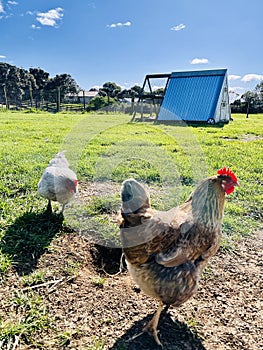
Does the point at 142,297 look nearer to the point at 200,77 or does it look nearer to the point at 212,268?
the point at 212,268

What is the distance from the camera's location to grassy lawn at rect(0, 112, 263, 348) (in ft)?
8.76

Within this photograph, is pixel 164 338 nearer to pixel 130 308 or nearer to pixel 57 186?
pixel 130 308

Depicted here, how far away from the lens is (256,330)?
208 cm

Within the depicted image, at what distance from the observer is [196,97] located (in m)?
18.9

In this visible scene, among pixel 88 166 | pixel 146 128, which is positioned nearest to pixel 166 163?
pixel 88 166

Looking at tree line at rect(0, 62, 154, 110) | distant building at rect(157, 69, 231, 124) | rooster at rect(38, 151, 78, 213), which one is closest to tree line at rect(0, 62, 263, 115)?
tree line at rect(0, 62, 154, 110)

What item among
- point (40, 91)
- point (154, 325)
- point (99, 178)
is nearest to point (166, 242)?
point (154, 325)

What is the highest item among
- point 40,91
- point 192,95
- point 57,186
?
point 40,91

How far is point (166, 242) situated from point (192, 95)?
60.8 feet

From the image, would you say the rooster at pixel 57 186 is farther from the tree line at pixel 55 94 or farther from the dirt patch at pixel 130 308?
the tree line at pixel 55 94

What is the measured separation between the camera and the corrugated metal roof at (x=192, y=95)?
18109 millimetres

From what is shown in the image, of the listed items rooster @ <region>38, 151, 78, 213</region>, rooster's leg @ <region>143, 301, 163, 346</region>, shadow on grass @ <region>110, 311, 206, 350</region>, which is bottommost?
shadow on grass @ <region>110, 311, 206, 350</region>

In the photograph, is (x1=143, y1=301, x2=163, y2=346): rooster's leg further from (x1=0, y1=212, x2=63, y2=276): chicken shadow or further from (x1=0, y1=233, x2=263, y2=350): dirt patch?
(x1=0, y1=212, x2=63, y2=276): chicken shadow

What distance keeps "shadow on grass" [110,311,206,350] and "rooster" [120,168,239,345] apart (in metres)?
0.06
